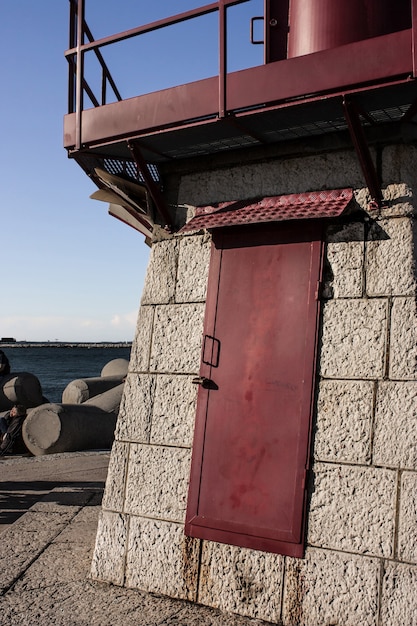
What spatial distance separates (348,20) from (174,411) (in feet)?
11.8

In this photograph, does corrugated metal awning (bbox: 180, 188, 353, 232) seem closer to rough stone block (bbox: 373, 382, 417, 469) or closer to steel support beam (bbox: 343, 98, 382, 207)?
steel support beam (bbox: 343, 98, 382, 207)

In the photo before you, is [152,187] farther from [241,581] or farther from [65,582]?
[65,582]

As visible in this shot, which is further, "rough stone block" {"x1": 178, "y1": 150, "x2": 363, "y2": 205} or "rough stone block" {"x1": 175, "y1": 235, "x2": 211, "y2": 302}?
"rough stone block" {"x1": 175, "y1": 235, "x2": 211, "y2": 302}

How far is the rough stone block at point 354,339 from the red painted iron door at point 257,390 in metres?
0.12

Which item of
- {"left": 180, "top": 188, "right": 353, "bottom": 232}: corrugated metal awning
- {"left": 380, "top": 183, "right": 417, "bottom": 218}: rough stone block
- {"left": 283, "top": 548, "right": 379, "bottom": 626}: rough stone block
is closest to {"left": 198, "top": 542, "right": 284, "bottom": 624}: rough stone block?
{"left": 283, "top": 548, "right": 379, "bottom": 626}: rough stone block

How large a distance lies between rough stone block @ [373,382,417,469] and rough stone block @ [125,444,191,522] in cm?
165

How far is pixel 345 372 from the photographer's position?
5.09m

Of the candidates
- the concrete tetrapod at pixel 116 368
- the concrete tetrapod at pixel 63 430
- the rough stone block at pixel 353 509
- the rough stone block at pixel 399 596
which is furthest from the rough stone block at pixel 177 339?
the concrete tetrapod at pixel 116 368

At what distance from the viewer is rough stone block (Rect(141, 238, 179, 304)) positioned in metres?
6.07

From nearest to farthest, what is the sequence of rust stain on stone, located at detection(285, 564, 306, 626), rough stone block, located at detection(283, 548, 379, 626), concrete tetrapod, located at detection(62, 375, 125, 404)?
rough stone block, located at detection(283, 548, 379, 626) < rust stain on stone, located at detection(285, 564, 306, 626) < concrete tetrapod, located at detection(62, 375, 125, 404)

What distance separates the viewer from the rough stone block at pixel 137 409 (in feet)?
19.4

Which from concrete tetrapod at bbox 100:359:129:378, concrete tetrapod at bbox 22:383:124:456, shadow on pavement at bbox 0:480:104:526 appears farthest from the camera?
concrete tetrapod at bbox 100:359:129:378

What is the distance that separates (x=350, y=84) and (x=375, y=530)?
3.15 m

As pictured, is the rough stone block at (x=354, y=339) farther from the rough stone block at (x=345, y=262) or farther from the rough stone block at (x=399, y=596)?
the rough stone block at (x=399, y=596)
